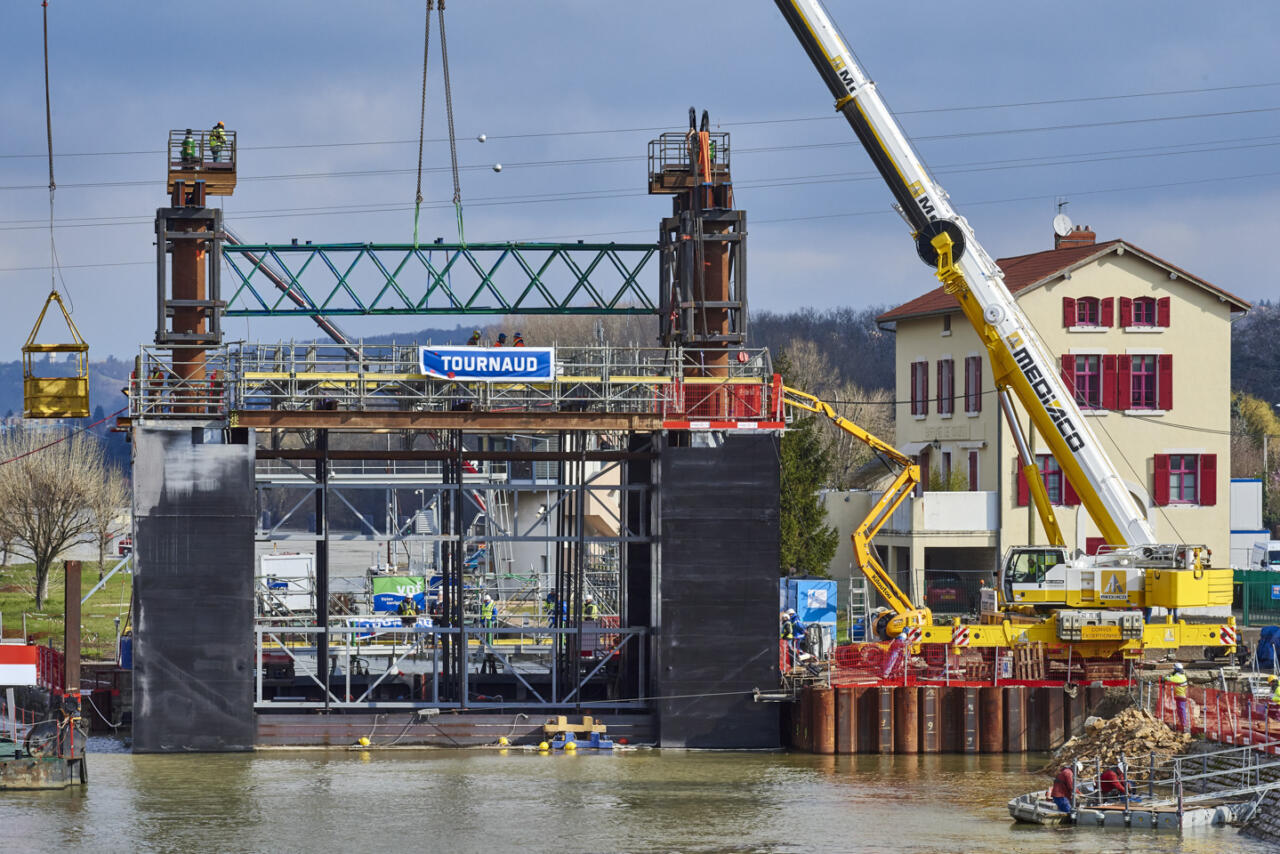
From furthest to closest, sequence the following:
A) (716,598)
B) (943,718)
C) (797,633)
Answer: (797,633) < (943,718) < (716,598)

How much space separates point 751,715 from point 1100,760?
8847 millimetres

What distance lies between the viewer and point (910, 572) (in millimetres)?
63781

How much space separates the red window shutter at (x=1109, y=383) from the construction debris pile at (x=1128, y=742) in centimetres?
2613

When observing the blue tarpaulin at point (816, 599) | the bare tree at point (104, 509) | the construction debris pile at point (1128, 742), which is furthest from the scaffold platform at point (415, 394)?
the bare tree at point (104, 509)

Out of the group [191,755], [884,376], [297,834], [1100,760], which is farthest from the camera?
[884,376]

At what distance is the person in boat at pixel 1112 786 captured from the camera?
34.2 metres

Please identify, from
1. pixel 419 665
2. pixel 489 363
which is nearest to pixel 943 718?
pixel 489 363

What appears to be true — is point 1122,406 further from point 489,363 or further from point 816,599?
point 489,363

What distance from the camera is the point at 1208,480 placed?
2557 inches

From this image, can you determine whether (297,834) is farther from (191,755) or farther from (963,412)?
(963,412)

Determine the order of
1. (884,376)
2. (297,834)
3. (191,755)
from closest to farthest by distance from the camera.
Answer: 1. (297,834)
2. (191,755)
3. (884,376)

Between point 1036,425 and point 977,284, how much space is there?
12.1 feet

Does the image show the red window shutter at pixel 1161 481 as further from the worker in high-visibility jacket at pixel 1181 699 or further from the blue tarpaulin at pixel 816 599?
the worker in high-visibility jacket at pixel 1181 699

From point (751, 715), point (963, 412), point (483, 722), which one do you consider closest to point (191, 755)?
point (483, 722)
